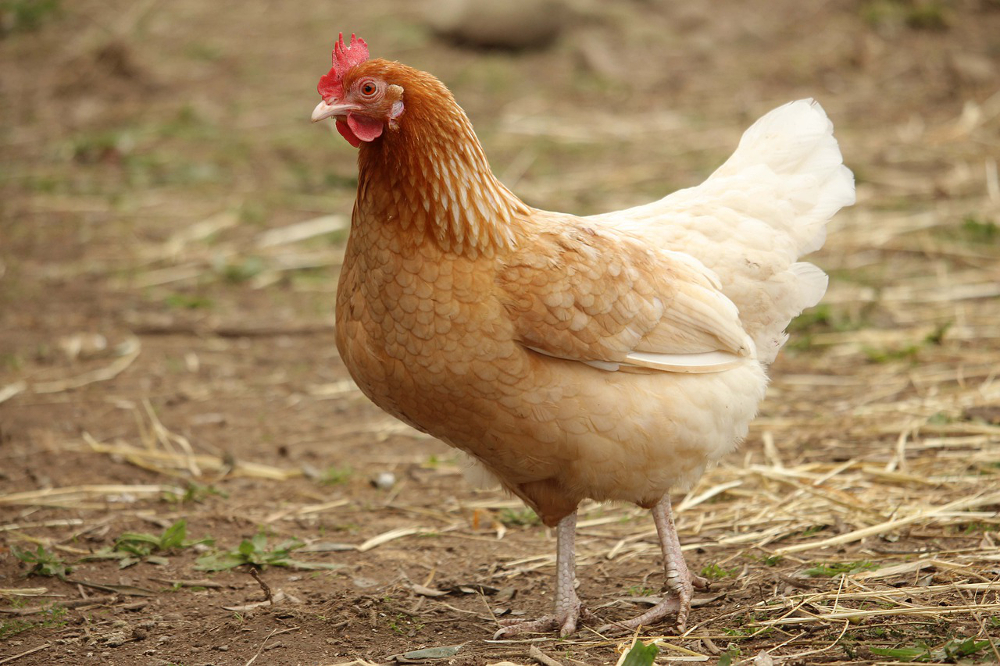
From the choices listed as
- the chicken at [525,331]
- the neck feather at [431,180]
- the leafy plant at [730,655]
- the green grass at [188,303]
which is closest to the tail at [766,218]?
the chicken at [525,331]

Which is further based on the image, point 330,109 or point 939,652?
point 330,109

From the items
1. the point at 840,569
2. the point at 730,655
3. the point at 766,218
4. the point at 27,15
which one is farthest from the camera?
the point at 27,15

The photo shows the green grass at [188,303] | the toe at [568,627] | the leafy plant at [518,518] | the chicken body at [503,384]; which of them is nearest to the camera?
the chicken body at [503,384]

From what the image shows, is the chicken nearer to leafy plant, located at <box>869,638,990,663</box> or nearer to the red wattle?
the red wattle

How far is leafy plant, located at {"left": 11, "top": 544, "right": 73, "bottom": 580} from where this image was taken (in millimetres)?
3502

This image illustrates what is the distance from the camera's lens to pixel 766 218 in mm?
3436

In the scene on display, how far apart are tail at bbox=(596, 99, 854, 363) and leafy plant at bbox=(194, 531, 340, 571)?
1.75 m

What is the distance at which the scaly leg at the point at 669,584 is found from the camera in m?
3.12

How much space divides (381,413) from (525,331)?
2.47 meters

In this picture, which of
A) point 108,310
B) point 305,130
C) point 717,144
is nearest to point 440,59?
point 305,130

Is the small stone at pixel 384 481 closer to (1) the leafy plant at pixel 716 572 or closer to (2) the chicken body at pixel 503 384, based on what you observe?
(2) the chicken body at pixel 503 384

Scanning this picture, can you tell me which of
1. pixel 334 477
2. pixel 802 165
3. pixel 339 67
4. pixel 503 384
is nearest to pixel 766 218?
pixel 802 165

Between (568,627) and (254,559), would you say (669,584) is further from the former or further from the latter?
(254,559)

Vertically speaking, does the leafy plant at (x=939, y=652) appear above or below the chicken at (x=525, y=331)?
below
